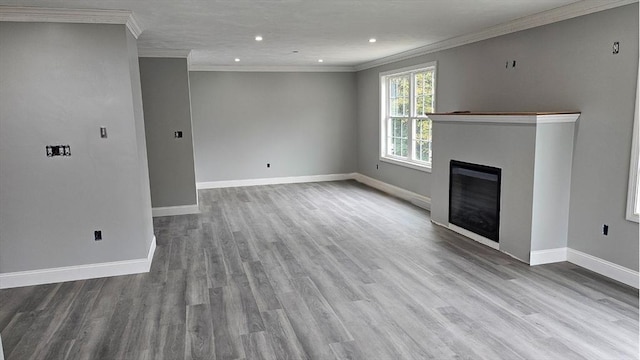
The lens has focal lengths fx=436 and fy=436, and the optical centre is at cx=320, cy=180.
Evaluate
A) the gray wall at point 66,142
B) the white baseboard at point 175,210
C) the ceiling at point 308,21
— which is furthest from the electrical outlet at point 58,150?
the white baseboard at point 175,210

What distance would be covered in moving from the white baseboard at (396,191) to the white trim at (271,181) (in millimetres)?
465

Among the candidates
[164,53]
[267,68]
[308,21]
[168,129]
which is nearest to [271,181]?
[267,68]

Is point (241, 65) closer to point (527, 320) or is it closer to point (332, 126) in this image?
point (332, 126)

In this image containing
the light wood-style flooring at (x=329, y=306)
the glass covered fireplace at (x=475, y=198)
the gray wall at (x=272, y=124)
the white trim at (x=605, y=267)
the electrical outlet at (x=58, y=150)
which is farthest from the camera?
the gray wall at (x=272, y=124)

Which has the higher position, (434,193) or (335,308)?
(434,193)

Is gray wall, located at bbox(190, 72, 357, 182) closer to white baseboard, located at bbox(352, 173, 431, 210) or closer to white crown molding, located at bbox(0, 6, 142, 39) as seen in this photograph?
white baseboard, located at bbox(352, 173, 431, 210)

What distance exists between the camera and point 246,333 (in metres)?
3.08

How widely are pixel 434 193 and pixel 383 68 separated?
10.3ft

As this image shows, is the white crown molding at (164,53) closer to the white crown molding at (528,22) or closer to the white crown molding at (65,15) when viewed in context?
the white crown molding at (65,15)

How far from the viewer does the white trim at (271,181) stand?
903 centimetres

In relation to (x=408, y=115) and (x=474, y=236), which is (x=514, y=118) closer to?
(x=474, y=236)

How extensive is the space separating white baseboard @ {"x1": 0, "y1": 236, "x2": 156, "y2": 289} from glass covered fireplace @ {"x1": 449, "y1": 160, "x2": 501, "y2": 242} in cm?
364

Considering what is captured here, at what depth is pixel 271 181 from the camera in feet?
30.8

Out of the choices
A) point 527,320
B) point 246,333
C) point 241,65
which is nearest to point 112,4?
point 246,333
